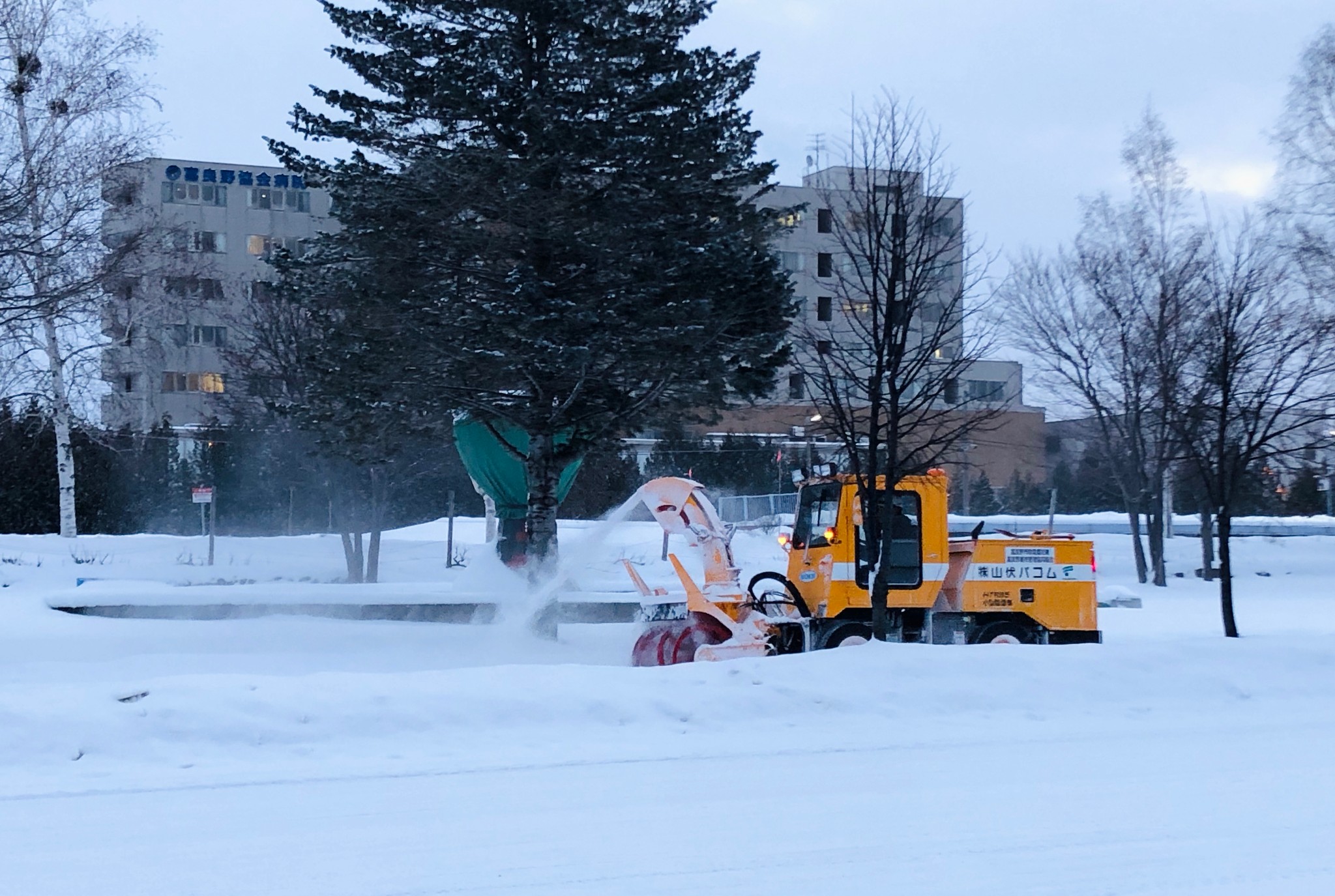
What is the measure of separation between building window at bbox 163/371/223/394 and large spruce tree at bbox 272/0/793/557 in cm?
4128

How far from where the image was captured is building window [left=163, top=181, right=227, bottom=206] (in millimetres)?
63312

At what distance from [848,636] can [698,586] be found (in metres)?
1.76

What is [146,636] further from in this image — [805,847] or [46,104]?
[805,847]

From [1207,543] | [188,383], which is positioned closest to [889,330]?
[1207,543]

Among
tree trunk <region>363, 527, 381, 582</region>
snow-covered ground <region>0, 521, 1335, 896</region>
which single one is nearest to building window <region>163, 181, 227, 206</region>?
tree trunk <region>363, 527, 381, 582</region>

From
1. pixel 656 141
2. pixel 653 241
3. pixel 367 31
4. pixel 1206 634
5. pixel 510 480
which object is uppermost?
pixel 367 31

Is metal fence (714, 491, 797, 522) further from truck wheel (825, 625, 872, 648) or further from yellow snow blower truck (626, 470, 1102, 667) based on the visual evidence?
truck wheel (825, 625, 872, 648)

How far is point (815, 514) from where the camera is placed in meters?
14.6

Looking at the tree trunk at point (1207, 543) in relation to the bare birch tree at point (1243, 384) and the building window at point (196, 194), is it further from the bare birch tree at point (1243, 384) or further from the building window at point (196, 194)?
the building window at point (196, 194)

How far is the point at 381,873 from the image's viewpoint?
6.11m

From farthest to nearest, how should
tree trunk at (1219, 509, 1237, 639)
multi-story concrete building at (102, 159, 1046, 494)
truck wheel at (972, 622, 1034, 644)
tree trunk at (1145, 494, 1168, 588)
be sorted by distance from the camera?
tree trunk at (1145, 494, 1168, 588)
multi-story concrete building at (102, 159, 1046, 494)
tree trunk at (1219, 509, 1237, 639)
truck wheel at (972, 622, 1034, 644)

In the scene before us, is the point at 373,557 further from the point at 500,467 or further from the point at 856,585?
the point at 856,585

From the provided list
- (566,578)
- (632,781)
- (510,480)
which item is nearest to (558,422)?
(566,578)

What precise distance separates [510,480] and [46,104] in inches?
348
